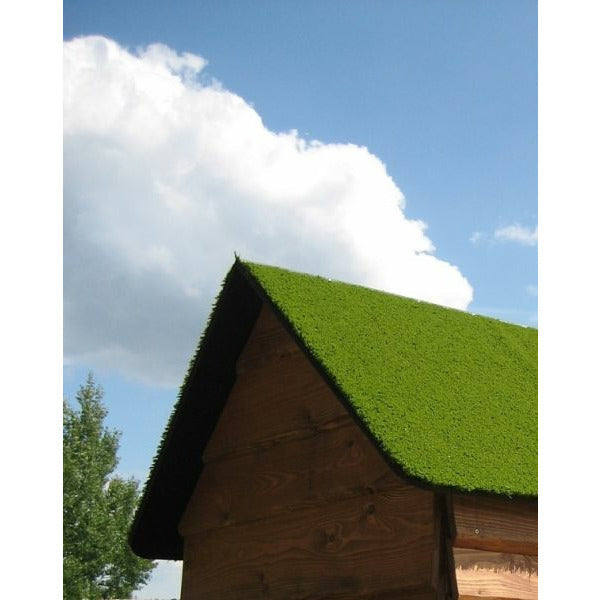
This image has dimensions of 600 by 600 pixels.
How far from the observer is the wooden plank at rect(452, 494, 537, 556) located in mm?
7191

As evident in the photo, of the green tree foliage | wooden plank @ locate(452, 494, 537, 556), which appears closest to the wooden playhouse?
wooden plank @ locate(452, 494, 537, 556)

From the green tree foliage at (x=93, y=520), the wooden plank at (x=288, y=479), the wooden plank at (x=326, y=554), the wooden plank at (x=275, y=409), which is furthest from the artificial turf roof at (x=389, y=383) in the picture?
the green tree foliage at (x=93, y=520)

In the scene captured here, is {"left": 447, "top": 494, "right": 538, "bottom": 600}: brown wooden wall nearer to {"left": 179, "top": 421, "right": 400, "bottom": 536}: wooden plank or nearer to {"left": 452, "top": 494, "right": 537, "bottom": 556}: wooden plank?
{"left": 452, "top": 494, "right": 537, "bottom": 556}: wooden plank

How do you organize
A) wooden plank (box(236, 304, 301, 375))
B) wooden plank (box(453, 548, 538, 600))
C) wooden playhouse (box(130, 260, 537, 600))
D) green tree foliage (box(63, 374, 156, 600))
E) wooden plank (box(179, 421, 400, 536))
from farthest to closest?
green tree foliage (box(63, 374, 156, 600))
wooden plank (box(236, 304, 301, 375))
wooden plank (box(179, 421, 400, 536))
wooden playhouse (box(130, 260, 537, 600))
wooden plank (box(453, 548, 538, 600))

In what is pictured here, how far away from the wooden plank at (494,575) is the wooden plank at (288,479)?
748 millimetres

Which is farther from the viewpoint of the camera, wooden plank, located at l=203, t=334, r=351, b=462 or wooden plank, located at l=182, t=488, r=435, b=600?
wooden plank, located at l=203, t=334, r=351, b=462

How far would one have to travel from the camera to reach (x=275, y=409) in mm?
8938

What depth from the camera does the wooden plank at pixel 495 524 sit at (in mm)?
7191

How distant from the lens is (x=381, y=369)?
26.2 ft

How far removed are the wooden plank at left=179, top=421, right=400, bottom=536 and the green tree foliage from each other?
23458 mm
